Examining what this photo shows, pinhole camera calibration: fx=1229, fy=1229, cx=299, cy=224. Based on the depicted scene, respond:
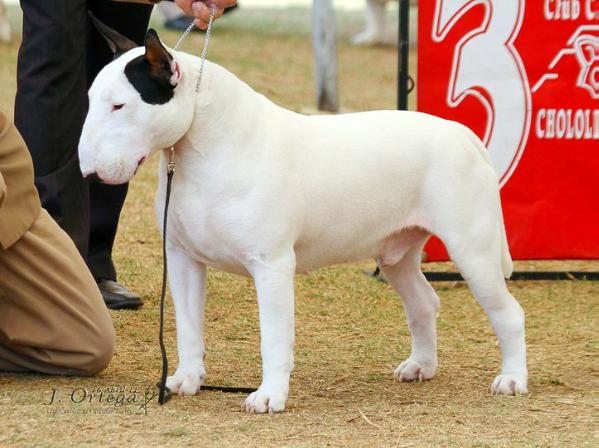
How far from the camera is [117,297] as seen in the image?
5078 millimetres

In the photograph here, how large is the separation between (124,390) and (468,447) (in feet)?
3.67

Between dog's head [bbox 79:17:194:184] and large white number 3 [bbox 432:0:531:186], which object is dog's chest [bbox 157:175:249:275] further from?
large white number 3 [bbox 432:0:531:186]

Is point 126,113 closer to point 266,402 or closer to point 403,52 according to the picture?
point 266,402

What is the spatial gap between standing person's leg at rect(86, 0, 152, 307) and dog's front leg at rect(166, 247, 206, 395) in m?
1.33

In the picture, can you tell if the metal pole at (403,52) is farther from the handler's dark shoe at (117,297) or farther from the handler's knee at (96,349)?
the handler's knee at (96,349)

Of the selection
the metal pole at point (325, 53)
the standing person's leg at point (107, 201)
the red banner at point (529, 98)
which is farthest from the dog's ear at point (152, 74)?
the metal pole at point (325, 53)

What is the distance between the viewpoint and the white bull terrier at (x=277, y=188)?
3.36 meters

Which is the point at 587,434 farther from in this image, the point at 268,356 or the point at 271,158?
the point at 271,158

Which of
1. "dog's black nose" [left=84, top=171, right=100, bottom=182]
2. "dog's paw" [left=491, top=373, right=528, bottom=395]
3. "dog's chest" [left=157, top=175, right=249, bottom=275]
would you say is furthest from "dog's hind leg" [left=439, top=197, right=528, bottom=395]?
"dog's black nose" [left=84, top=171, right=100, bottom=182]

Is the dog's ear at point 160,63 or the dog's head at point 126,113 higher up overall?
the dog's ear at point 160,63

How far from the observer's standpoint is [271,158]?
11.6 feet

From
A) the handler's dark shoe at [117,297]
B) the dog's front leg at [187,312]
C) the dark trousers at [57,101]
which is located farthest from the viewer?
the handler's dark shoe at [117,297]

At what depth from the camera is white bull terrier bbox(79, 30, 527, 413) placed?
3361 mm

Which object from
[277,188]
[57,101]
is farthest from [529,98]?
[277,188]
